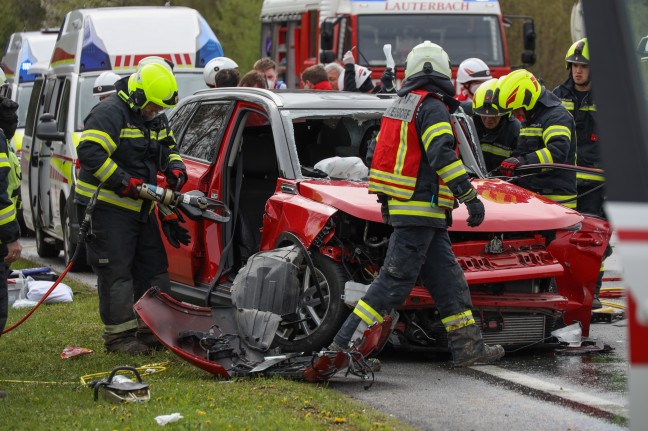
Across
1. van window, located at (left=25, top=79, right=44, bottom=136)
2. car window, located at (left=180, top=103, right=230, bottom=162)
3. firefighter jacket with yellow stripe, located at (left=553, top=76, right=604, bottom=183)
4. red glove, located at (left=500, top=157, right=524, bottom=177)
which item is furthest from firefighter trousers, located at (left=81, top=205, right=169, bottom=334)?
van window, located at (left=25, top=79, right=44, bottom=136)

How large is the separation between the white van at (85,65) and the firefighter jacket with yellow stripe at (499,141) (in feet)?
16.2

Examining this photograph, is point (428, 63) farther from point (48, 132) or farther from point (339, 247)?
point (48, 132)

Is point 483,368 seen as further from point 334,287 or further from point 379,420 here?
point 379,420

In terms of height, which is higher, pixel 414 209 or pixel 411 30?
pixel 411 30

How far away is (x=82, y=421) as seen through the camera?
592 centimetres

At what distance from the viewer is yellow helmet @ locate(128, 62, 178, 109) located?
7891 millimetres

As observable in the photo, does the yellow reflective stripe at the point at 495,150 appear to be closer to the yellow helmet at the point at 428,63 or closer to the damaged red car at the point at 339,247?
the damaged red car at the point at 339,247

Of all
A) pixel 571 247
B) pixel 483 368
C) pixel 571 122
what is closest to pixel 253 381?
pixel 483 368

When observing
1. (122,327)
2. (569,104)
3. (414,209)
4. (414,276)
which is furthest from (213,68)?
(414,276)

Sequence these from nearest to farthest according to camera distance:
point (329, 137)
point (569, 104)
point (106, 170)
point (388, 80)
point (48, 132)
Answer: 1. point (106, 170)
2. point (329, 137)
3. point (569, 104)
4. point (388, 80)
5. point (48, 132)

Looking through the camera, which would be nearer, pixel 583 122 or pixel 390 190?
pixel 390 190

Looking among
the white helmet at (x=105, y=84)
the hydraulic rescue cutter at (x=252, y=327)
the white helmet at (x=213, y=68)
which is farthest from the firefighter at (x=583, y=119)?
the white helmet at (x=105, y=84)

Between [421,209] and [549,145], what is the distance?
2.28 metres

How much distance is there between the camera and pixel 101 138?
784 centimetres
